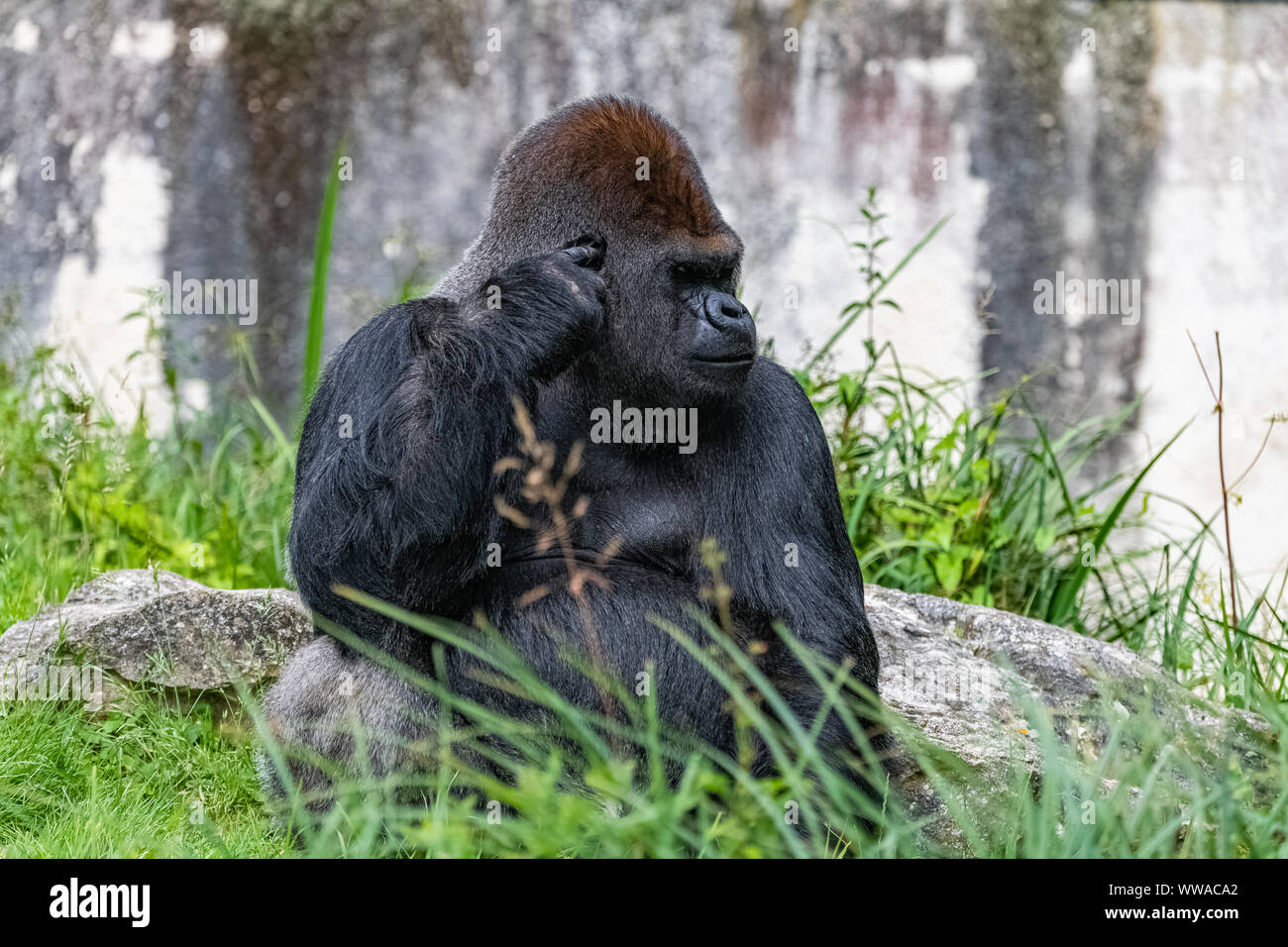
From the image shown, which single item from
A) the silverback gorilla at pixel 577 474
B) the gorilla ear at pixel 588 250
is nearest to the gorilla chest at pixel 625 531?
the silverback gorilla at pixel 577 474

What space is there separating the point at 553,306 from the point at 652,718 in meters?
1.10

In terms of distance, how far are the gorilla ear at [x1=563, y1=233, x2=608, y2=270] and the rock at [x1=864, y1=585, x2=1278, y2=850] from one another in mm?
1353

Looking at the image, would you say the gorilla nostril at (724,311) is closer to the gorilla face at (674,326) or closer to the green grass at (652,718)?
the gorilla face at (674,326)

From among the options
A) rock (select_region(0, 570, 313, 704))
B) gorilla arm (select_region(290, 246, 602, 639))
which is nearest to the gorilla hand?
gorilla arm (select_region(290, 246, 602, 639))

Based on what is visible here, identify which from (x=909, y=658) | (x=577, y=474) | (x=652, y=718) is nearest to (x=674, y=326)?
(x=577, y=474)

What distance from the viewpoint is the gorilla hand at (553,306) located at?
2875mm

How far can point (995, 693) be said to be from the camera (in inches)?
147

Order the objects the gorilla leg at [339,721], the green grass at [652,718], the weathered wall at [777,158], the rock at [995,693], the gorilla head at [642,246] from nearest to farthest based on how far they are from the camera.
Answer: the green grass at [652,718] → the gorilla leg at [339,721] → the gorilla head at [642,246] → the rock at [995,693] → the weathered wall at [777,158]

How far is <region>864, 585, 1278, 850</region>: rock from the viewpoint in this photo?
3.19m

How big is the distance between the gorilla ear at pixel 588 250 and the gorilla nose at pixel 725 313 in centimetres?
28

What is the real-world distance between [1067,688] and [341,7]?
16.3 ft

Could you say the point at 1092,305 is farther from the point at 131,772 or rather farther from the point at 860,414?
the point at 131,772

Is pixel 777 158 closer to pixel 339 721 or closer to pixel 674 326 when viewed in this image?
pixel 674 326
